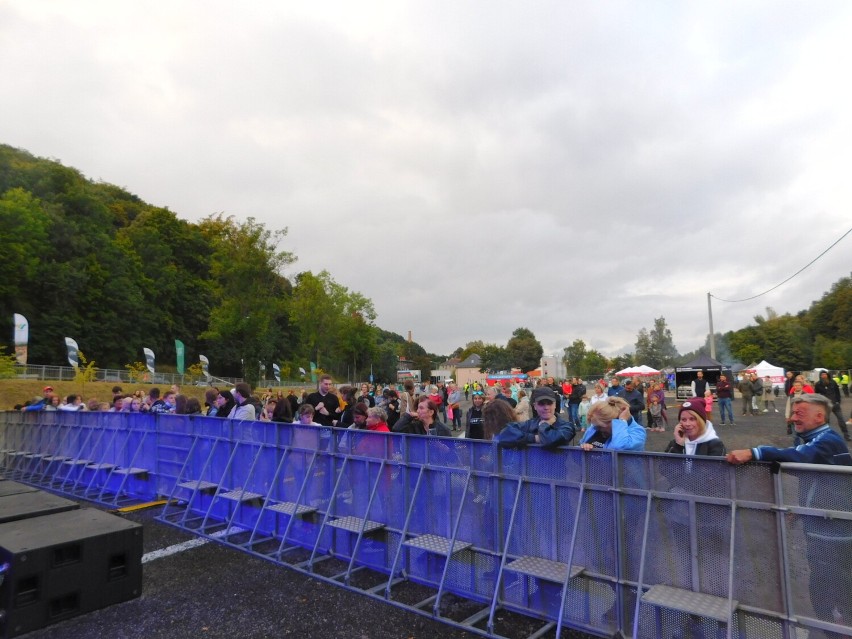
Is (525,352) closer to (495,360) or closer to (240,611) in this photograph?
(495,360)

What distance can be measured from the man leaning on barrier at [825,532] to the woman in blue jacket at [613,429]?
1073mm

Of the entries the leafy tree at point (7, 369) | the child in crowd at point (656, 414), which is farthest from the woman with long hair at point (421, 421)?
the leafy tree at point (7, 369)

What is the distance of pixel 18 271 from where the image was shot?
4134cm

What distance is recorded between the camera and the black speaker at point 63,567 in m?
3.46

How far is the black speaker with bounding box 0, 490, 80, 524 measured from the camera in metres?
4.50

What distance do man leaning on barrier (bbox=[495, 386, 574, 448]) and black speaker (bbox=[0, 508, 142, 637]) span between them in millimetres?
3256

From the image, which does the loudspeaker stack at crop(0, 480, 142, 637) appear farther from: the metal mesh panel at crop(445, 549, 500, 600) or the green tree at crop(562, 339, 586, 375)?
the green tree at crop(562, 339, 586, 375)

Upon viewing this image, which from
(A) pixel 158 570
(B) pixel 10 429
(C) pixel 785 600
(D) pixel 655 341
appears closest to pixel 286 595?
(A) pixel 158 570

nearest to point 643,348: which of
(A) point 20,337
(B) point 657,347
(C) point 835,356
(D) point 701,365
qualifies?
(B) point 657,347

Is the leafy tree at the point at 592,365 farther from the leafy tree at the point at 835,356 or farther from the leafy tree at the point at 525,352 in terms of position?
the leafy tree at the point at 835,356

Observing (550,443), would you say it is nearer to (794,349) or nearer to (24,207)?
(24,207)

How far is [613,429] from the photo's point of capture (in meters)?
4.56

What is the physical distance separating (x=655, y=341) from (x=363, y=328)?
50283 mm

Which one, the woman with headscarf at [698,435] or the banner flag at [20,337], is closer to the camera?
the woman with headscarf at [698,435]
